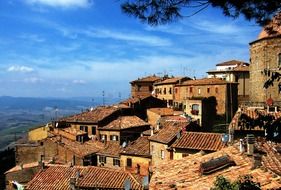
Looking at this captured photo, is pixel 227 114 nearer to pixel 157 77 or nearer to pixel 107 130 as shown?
pixel 107 130

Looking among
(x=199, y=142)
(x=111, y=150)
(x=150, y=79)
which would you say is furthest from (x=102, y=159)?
(x=150, y=79)

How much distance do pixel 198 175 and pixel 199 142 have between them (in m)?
14.7

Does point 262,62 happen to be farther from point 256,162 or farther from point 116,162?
point 256,162

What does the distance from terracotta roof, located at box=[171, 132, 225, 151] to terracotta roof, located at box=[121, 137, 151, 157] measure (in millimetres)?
6378

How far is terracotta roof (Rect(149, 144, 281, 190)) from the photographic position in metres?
13.6

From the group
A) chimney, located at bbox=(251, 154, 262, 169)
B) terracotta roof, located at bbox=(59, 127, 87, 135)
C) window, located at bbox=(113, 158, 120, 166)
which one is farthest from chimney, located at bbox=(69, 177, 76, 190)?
terracotta roof, located at bbox=(59, 127, 87, 135)

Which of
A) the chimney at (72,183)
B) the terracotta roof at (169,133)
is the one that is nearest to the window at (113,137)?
the terracotta roof at (169,133)

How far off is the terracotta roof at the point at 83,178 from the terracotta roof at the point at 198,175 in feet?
37.4

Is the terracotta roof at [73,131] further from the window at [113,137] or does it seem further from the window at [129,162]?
the window at [129,162]

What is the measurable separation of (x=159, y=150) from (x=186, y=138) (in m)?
3.76

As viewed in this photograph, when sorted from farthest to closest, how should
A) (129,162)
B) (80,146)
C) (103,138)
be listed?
(103,138)
(80,146)
(129,162)

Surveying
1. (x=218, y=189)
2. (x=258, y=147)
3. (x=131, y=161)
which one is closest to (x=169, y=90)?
(x=131, y=161)

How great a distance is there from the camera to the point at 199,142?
30578 millimetres

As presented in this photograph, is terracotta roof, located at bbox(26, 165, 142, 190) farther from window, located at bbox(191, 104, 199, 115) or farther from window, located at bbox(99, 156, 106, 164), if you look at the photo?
window, located at bbox(191, 104, 199, 115)
